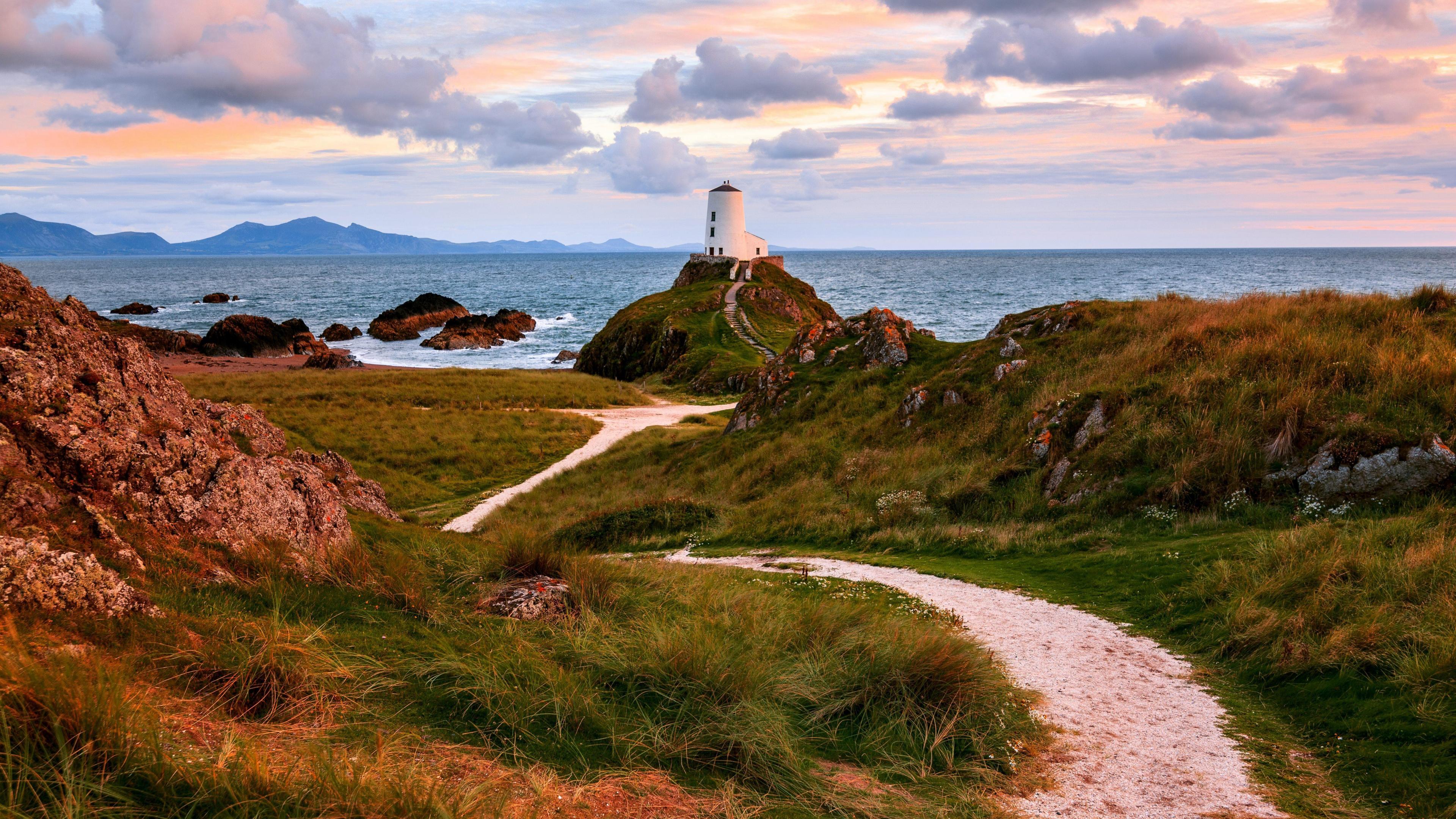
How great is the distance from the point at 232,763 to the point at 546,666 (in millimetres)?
2395

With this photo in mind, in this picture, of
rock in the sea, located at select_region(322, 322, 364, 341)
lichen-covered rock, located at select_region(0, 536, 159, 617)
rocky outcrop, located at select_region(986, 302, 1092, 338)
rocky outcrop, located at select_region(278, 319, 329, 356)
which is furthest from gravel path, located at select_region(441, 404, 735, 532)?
rock in the sea, located at select_region(322, 322, 364, 341)

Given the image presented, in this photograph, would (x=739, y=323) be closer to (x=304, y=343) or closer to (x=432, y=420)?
(x=432, y=420)

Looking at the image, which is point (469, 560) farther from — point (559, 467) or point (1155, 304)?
point (559, 467)

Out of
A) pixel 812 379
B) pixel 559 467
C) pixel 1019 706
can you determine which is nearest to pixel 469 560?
pixel 1019 706

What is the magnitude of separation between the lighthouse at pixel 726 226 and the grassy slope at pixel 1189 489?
65222 millimetres

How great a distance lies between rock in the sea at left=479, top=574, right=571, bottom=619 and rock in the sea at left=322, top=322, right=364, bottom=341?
99.1 meters

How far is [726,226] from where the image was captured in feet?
298

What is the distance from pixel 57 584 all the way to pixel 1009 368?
2067cm

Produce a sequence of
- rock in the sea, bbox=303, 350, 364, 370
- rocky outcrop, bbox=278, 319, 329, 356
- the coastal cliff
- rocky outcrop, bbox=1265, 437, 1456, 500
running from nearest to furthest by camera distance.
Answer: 1. rocky outcrop, bbox=1265, 437, 1456, 500
2. the coastal cliff
3. rock in the sea, bbox=303, 350, 364, 370
4. rocky outcrop, bbox=278, 319, 329, 356

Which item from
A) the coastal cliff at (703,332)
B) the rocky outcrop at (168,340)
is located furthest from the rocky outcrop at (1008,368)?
the rocky outcrop at (168,340)

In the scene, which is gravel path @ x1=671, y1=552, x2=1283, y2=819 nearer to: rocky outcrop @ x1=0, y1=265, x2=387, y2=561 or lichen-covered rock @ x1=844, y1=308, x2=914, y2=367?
rocky outcrop @ x1=0, y1=265, x2=387, y2=561

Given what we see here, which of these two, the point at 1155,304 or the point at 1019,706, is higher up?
the point at 1155,304

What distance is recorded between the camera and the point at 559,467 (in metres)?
32.2

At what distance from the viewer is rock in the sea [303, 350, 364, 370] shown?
68.5 m
